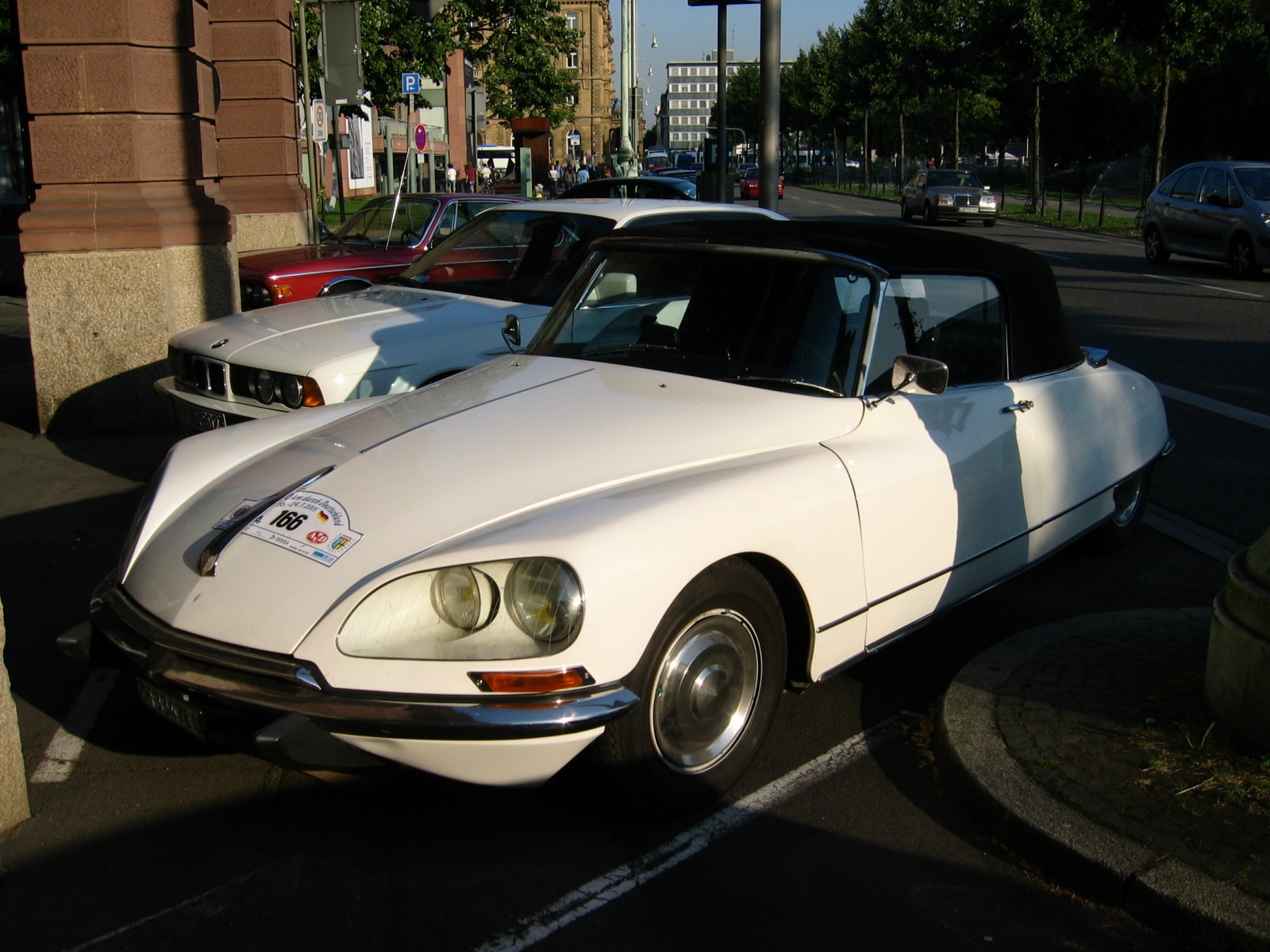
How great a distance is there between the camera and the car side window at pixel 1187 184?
19.5m

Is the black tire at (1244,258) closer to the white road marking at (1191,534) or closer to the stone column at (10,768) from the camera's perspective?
the white road marking at (1191,534)

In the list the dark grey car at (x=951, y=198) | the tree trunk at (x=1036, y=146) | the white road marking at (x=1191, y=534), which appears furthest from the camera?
the tree trunk at (x=1036, y=146)

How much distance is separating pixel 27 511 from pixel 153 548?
3.57 m

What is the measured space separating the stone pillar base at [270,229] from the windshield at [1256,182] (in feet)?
46.3

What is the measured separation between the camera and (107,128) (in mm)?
8664

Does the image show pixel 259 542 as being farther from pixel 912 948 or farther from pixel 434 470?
pixel 912 948

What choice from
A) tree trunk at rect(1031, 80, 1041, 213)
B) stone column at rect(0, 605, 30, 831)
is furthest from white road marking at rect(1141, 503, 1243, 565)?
tree trunk at rect(1031, 80, 1041, 213)

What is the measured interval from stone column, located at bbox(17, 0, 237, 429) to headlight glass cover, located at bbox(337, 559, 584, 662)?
21.2ft

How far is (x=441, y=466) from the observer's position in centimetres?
343

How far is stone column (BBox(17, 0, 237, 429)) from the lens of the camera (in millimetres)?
8453

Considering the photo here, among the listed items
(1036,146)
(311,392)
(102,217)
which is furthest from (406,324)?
(1036,146)

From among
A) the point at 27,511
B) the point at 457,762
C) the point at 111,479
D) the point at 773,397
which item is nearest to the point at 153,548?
the point at 457,762

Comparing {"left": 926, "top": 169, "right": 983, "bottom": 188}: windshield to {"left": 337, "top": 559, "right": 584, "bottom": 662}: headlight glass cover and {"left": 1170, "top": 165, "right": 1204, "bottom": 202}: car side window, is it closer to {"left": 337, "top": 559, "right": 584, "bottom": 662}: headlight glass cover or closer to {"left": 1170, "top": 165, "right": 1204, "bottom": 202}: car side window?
{"left": 1170, "top": 165, "right": 1204, "bottom": 202}: car side window

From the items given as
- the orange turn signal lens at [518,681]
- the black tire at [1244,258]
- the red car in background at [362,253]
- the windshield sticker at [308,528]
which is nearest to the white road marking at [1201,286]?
the black tire at [1244,258]
